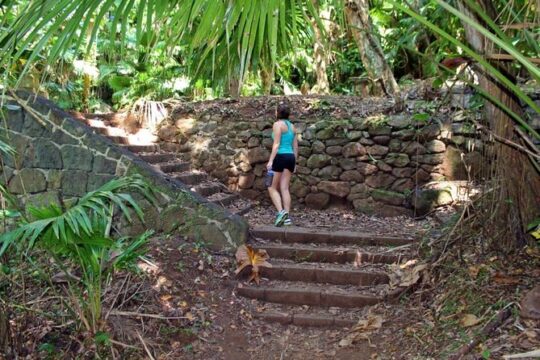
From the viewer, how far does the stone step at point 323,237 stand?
564 centimetres

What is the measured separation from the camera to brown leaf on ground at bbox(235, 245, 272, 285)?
5121mm

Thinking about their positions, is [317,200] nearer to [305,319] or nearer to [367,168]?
[367,168]

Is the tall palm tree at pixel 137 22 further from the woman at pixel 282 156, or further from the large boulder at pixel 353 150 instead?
the large boulder at pixel 353 150

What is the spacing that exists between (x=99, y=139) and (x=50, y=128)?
693 millimetres

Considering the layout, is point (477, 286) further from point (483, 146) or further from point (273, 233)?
point (273, 233)

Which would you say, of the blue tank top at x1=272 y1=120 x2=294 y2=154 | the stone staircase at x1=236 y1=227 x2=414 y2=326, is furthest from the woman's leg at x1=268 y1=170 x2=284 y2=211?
the stone staircase at x1=236 y1=227 x2=414 y2=326

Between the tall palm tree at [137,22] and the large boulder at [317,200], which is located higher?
the tall palm tree at [137,22]

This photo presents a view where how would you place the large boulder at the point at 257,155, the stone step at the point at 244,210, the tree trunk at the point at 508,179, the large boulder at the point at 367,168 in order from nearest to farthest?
1. the tree trunk at the point at 508,179
2. the stone step at the point at 244,210
3. the large boulder at the point at 367,168
4. the large boulder at the point at 257,155

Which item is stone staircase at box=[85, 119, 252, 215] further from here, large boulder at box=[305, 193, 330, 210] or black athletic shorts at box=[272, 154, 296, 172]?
black athletic shorts at box=[272, 154, 296, 172]

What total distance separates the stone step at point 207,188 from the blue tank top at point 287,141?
1.35 meters

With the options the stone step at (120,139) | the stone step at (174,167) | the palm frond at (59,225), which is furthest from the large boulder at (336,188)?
the palm frond at (59,225)

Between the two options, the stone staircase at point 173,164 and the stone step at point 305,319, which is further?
the stone staircase at point 173,164

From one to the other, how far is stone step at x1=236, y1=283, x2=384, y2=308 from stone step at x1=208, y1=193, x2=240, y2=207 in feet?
6.86

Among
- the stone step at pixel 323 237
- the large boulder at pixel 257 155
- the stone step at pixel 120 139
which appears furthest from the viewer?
the large boulder at pixel 257 155
